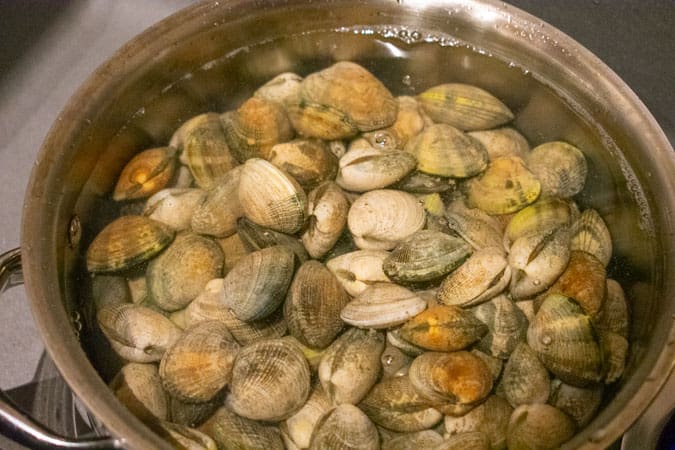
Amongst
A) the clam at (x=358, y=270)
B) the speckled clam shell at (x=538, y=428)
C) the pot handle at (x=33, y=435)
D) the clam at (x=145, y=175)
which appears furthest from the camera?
the clam at (x=145, y=175)

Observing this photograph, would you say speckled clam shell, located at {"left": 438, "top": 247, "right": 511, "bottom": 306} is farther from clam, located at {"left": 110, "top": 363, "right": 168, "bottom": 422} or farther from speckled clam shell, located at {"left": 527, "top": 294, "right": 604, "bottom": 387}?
clam, located at {"left": 110, "top": 363, "right": 168, "bottom": 422}

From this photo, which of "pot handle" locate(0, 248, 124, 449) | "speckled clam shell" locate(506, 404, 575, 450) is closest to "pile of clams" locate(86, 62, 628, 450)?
"speckled clam shell" locate(506, 404, 575, 450)

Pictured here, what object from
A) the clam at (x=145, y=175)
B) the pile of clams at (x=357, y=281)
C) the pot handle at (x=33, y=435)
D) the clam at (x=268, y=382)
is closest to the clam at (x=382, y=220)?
the pile of clams at (x=357, y=281)

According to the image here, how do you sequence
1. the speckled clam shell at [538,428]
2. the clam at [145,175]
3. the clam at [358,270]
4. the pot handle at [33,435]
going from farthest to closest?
the clam at [145,175] → the clam at [358,270] → the speckled clam shell at [538,428] → the pot handle at [33,435]

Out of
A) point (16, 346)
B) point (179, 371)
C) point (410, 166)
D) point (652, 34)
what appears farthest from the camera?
point (652, 34)

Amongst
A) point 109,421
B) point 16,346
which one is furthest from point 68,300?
point 16,346

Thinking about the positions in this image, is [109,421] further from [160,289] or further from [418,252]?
[418,252]

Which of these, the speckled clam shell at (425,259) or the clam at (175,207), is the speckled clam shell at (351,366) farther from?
the clam at (175,207)
